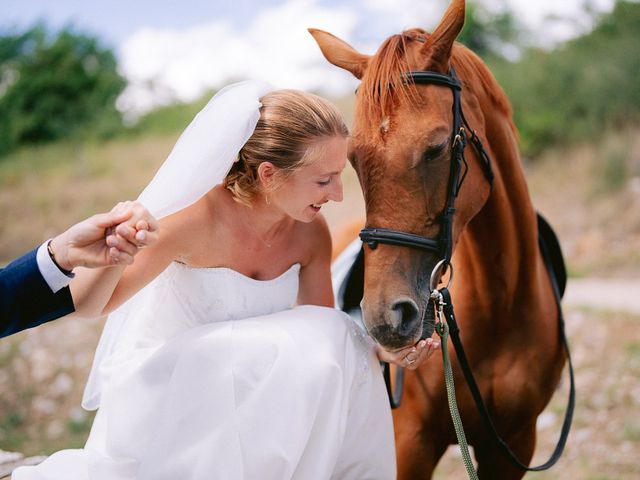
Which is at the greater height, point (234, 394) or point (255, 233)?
point (255, 233)

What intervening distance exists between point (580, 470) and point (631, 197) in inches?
271

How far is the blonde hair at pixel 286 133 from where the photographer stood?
7.08 ft

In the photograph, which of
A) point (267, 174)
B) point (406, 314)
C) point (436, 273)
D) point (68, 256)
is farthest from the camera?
point (267, 174)

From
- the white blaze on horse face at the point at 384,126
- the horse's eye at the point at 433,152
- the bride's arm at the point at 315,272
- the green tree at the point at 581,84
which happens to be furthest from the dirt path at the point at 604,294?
the green tree at the point at 581,84

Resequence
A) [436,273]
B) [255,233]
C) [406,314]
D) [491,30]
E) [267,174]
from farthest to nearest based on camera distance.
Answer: [491,30]
[255,233]
[267,174]
[436,273]
[406,314]

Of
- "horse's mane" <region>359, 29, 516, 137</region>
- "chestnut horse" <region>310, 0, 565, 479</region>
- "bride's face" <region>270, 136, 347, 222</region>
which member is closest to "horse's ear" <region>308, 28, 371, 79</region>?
"chestnut horse" <region>310, 0, 565, 479</region>

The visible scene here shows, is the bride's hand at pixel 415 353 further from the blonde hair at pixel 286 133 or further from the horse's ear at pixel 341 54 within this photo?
the horse's ear at pixel 341 54

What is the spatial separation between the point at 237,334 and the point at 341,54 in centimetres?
117

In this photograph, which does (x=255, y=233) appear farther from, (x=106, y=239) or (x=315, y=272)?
(x=106, y=239)

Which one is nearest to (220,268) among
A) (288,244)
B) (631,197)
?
(288,244)

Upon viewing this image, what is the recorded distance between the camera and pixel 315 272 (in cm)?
254

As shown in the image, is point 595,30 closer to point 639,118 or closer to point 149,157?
point 639,118

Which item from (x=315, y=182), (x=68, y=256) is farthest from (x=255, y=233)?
(x=68, y=256)

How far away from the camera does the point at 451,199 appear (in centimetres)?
212
